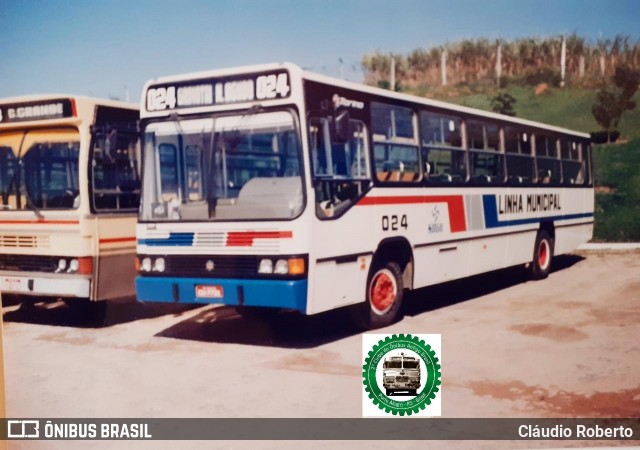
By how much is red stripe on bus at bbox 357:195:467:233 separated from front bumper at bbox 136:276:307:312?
3.70 ft

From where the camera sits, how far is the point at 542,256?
9.16 m

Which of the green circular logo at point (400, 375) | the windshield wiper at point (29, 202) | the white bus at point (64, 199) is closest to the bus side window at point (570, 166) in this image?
the green circular logo at point (400, 375)

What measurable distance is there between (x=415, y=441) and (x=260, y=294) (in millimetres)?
1851

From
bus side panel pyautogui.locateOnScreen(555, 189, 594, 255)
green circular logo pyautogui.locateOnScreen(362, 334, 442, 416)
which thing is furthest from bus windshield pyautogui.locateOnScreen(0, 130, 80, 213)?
bus side panel pyautogui.locateOnScreen(555, 189, 594, 255)

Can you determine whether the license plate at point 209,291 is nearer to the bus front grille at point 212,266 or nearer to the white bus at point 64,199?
the bus front grille at point 212,266

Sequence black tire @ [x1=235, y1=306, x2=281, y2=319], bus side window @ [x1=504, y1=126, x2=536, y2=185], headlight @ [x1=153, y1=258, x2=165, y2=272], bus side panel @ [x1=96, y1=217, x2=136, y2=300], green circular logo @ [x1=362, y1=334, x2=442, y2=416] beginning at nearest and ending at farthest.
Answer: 1. green circular logo @ [x1=362, y1=334, x2=442, y2=416]
2. headlight @ [x1=153, y1=258, x2=165, y2=272]
3. bus side panel @ [x1=96, y1=217, x2=136, y2=300]
4. black tire @ [x1=235, y1=306, x2=281, y2=319]
5. bus side window @ [x1=504, y1=126, x2=536, y2=185]

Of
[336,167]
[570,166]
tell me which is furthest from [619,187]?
[570,166]

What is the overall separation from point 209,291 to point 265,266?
57cm

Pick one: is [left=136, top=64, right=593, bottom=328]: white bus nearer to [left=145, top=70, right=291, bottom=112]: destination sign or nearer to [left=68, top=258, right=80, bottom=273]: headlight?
[left=145, top=70, right=291, bottom=112]: destination sign

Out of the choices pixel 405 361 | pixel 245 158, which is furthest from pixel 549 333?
pixel 245 158

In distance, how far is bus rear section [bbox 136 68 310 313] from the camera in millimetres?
5789

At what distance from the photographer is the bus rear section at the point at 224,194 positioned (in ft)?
19.0

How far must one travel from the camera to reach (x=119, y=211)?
7.18 m

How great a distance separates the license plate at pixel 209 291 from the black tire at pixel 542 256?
4033 mm
